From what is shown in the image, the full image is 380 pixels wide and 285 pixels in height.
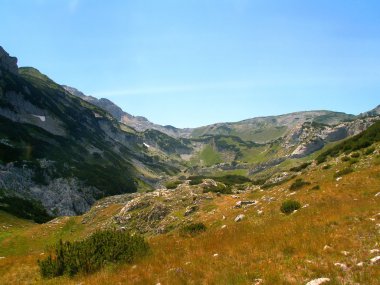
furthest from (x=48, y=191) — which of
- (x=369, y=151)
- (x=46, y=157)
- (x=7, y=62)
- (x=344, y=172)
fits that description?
(x=7, y=62)

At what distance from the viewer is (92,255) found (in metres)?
13.7

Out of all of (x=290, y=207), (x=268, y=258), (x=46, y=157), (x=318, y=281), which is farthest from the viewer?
(x=46, y=157)

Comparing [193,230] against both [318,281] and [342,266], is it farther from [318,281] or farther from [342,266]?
[318,281]

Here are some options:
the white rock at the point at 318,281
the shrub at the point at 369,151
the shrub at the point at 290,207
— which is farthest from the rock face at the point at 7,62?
the white rock at the point at 318,281

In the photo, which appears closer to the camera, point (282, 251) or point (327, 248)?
point (327, 248)

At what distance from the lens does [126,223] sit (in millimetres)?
42438

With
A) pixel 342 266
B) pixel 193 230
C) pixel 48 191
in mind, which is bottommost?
pixel 48 191

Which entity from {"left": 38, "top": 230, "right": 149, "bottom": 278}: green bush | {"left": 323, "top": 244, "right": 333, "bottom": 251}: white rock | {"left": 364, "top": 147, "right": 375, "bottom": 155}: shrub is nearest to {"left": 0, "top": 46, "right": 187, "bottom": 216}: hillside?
{"left": 38, "top": 230, "right": 149, "bottom": 278}: green bush

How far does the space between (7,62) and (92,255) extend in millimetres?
197504

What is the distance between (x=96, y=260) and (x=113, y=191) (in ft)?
372

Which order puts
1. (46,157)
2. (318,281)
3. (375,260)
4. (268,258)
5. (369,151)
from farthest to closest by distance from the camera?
(46,157) < (369,151) < (268,258) < (375,260) < (318,281)

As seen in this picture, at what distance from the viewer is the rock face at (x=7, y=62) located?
174775 millimetres

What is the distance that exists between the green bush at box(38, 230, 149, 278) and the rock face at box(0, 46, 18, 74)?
187 meters

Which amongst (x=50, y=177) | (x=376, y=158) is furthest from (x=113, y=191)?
(x=376, y=158)
